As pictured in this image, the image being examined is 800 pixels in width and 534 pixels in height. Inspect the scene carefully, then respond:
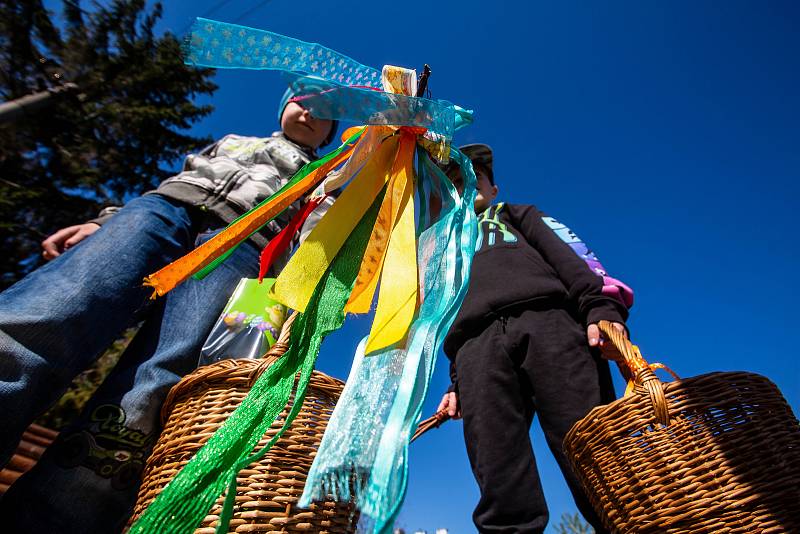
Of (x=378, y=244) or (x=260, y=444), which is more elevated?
(x=378, y=244)

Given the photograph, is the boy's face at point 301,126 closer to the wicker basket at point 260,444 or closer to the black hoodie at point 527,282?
the black hoodie at point 527,282

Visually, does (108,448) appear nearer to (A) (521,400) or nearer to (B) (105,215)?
(B) (105,215)

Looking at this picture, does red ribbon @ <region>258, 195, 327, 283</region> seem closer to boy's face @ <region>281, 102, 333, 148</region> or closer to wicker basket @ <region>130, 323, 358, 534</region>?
wicker basket @ <region>130, 323, 358, 534</region>

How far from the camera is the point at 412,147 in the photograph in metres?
0.92

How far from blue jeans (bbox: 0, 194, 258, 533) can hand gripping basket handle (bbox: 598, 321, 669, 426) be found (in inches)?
41.8

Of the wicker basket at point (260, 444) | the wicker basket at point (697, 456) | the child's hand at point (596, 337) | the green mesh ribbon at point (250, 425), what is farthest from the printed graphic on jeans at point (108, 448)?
the child's hand at point (596, 337)

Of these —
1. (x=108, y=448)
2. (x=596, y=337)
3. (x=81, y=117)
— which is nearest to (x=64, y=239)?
(x=108, y=448)

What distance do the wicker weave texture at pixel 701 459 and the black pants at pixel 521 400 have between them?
0.79 ft

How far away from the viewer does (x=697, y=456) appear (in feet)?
3.05

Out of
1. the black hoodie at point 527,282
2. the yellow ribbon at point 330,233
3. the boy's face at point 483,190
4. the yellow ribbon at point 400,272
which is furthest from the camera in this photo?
the boy's face at point 483,190

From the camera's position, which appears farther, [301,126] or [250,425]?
[301,126]

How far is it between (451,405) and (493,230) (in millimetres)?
714

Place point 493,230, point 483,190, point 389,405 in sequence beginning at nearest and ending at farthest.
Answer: point 389,405, point 493,230, point 483,190

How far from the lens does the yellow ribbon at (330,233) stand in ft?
2.51
